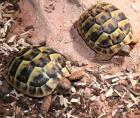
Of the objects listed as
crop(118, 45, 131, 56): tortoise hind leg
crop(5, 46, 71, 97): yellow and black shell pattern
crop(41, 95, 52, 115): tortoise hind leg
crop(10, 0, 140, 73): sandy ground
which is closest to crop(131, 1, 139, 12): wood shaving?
crop(10, 0, 140, 73): sandy ground

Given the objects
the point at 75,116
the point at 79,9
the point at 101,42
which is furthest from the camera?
the point at 79,9

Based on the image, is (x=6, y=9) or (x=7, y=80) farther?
(x=6, y=9)

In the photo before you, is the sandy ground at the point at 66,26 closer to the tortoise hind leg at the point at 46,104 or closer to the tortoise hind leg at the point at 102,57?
the tortoise hind leg at the point at 102,57

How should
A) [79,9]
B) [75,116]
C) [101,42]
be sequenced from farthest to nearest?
[79,9] → [101,42] → [75,116]

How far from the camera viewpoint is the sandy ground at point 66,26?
4758 millimetres

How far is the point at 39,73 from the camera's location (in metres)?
4.39

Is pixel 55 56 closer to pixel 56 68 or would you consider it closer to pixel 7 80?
pixel 56 68

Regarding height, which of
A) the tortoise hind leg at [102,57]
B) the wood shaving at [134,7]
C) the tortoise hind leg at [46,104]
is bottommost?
the tortoise hind leg at [46,104]

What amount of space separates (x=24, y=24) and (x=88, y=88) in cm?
99

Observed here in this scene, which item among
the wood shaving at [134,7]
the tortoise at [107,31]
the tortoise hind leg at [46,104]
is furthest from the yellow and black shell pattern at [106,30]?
the tortoise hind leg at [46,104]

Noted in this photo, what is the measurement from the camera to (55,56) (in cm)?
452

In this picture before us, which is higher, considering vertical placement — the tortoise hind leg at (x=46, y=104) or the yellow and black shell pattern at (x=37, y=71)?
the yellow and black shell pattern at (x=37, y=71)

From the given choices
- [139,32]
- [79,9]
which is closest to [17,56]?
[79,9]

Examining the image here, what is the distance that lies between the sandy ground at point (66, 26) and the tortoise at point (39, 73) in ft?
0.97
